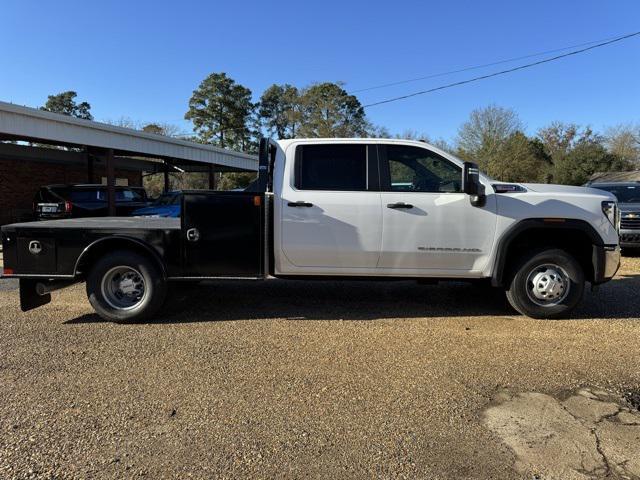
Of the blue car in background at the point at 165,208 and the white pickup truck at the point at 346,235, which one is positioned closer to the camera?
the white pickup truck at the point at 346,235

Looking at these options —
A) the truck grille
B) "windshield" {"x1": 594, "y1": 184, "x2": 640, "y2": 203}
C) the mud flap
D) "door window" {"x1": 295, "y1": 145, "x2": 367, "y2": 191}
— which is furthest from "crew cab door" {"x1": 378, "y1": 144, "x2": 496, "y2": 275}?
"windshield" {"x1": 594, "y1": 184, "x2": 640, "y2": 203}

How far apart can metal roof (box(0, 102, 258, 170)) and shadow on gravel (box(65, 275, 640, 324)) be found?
11.1 m

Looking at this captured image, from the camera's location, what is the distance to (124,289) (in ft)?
20.1

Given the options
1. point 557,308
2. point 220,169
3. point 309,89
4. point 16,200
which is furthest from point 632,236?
point 309,89

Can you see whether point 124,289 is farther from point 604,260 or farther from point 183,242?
point 604,260

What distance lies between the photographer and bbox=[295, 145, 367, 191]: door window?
6.09 m

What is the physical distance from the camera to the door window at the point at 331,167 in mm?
6090

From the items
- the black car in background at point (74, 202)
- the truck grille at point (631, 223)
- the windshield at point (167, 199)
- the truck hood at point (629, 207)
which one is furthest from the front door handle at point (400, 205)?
the black car in background at point (74, 202)

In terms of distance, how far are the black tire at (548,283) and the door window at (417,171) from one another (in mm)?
1271

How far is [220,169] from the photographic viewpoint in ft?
115

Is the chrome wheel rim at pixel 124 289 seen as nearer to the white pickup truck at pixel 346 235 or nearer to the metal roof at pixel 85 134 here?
the white pickup truck at pixel 346 235

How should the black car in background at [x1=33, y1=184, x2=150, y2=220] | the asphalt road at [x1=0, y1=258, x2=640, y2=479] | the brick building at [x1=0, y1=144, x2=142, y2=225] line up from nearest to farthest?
the asphalt road at [x1=0, y1=258, x2=640, y2=479], the black car in background at [x1=33, y1=184, x2=150, y2=220], the brick building at [x1=0, y1=144, x2=142, y2=225]

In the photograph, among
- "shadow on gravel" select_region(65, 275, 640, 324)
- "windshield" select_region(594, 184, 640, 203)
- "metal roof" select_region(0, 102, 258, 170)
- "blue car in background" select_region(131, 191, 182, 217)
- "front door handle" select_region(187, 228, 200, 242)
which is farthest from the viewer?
"metal roof" select_region(0, 102, 258, 170)

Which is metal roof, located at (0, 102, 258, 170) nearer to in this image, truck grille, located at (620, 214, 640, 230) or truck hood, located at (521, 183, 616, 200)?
truck hood, located at (521, 183, 616, 200)
